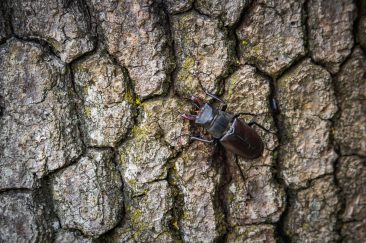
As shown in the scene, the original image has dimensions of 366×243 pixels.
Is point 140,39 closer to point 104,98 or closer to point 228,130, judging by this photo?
point 104,98

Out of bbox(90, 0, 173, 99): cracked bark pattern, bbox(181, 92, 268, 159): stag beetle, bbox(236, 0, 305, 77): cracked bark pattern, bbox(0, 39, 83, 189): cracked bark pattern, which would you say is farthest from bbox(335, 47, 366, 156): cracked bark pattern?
bbox(0, 39, 83, 189): cracked bark pattern

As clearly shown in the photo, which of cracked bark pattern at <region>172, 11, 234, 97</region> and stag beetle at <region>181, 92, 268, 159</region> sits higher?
cracked bark pattern at <region>172, 11, 234, 97</region>

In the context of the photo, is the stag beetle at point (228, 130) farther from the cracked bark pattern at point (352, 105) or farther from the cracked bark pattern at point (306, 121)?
the cracked bark pattern at point (352, 105)

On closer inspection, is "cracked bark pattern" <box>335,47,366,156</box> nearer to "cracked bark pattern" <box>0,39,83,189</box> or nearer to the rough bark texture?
the rough bark texture

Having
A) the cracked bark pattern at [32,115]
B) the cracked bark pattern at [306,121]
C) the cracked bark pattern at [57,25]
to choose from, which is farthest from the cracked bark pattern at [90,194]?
the cracked bark pattern at [306,121]

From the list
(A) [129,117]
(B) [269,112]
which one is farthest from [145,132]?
(B) [269,112]

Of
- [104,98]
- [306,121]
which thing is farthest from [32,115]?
[306,121]

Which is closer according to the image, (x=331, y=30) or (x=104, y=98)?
(x=331, y=30)
